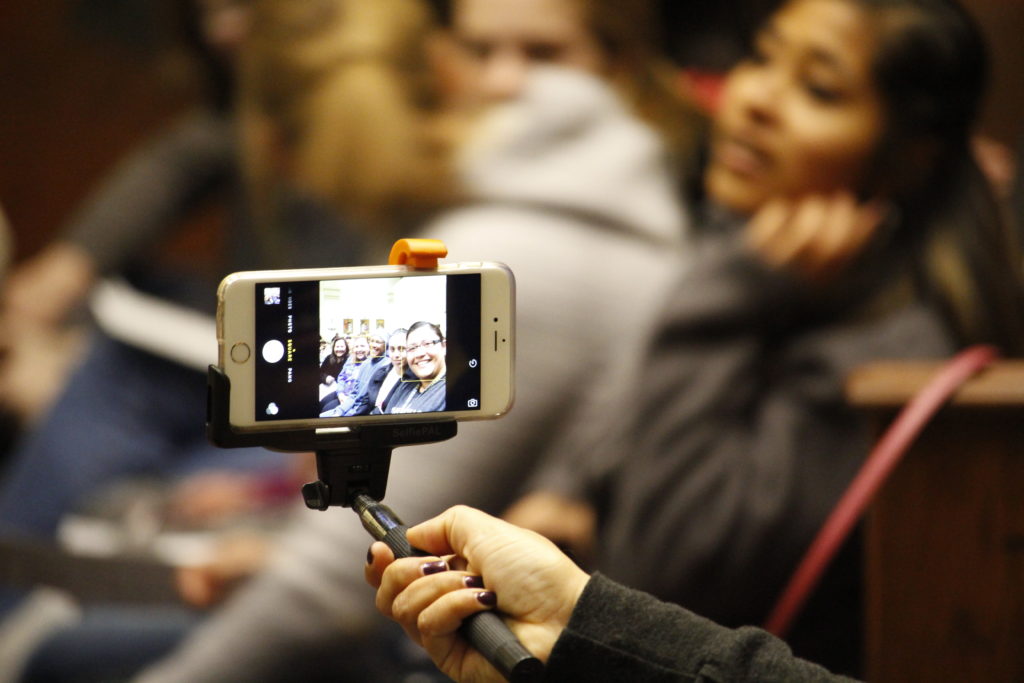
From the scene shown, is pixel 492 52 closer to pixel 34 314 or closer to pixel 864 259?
pixel 864 259

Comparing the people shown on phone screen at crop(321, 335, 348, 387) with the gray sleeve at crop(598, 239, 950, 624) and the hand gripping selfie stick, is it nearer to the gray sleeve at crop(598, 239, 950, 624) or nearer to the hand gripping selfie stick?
the hand gripping selfie stick

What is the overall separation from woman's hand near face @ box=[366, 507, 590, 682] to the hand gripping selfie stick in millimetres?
22

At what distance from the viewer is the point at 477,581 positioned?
63 cm

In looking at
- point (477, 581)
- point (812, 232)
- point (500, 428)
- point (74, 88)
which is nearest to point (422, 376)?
point (477, 581)

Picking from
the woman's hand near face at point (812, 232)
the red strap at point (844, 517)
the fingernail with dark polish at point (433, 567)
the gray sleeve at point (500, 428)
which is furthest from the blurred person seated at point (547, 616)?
the woman's hand near face at point (812, 232)

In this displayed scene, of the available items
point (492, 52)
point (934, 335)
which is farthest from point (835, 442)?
point (492, 52)

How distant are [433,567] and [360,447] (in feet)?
0.28

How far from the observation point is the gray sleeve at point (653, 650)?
0.63m

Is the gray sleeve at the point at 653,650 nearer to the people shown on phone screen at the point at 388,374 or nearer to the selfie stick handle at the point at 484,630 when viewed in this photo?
the selfie stick handle at the point at 484,630

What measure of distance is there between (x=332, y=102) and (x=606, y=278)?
48cm

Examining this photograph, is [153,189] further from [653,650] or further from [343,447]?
[653,650]

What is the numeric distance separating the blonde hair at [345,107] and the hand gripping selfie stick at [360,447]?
3.16 ft

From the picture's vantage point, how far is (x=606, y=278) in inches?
63.1

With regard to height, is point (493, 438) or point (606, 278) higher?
point (606, 278)
